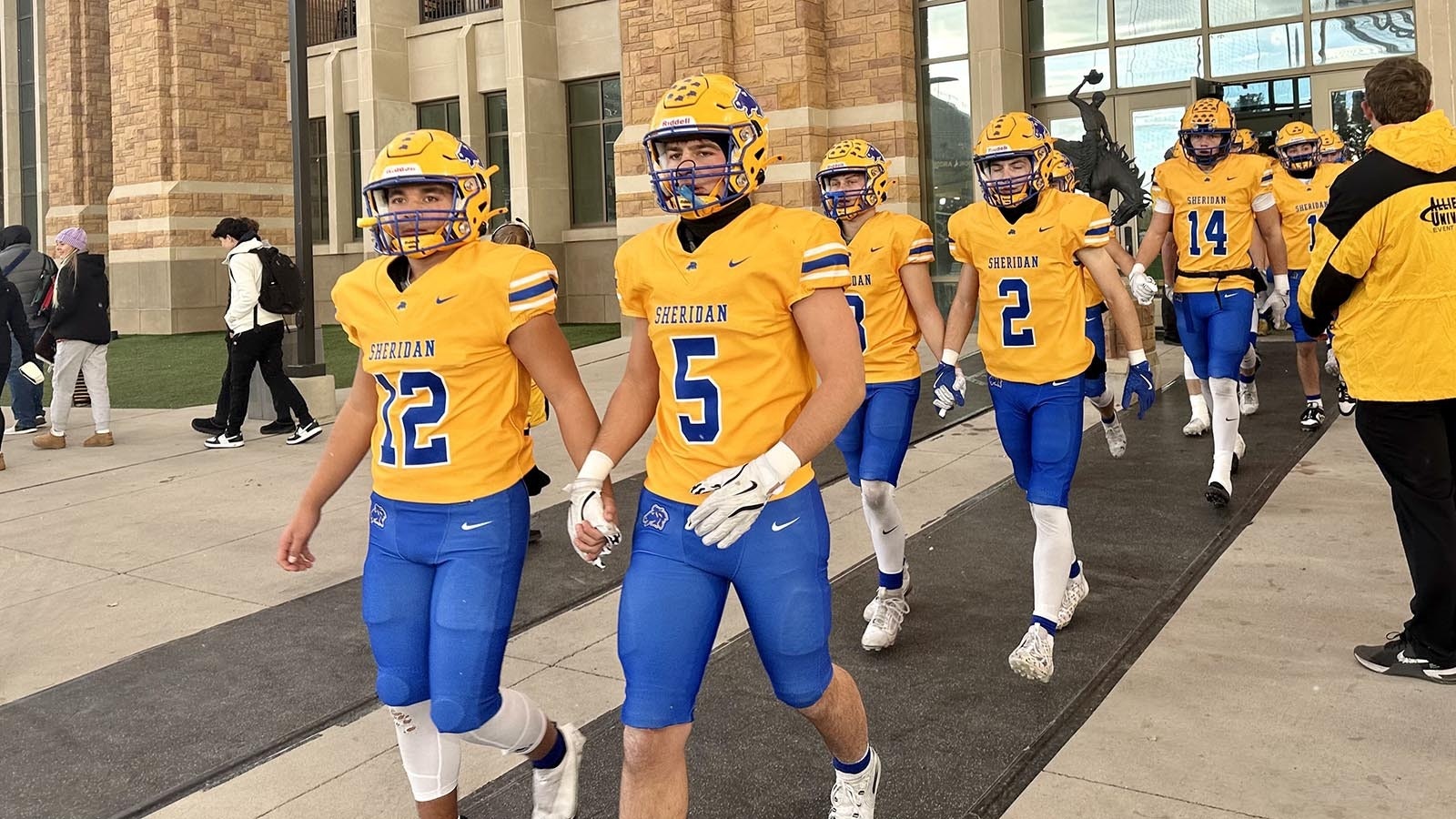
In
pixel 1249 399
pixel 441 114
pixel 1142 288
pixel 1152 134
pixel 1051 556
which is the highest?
pixel 441 114

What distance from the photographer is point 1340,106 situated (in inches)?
594

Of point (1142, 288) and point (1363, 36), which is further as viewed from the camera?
point (1363, 36)

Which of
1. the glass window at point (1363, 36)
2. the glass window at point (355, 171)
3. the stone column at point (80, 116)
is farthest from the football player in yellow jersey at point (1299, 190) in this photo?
the stone column at point (80, 116)

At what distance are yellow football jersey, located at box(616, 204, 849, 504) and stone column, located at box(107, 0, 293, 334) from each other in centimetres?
2243

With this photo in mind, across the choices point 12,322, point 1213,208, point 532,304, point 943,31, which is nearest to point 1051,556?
point 532,304

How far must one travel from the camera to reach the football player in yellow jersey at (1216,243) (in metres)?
7.25

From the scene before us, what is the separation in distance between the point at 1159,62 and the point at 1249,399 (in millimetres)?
7642

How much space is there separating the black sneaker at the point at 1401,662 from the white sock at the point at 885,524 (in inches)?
72.9

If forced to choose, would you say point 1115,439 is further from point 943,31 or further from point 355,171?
point 355,171

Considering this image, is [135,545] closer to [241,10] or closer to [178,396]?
[178,396]

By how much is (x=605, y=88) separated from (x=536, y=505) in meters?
15.1

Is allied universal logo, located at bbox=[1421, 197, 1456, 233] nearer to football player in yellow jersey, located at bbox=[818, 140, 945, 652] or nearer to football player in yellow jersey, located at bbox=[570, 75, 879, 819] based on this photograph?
football player in yellow jersey, located at bbox=[818, 140, 945, 652]

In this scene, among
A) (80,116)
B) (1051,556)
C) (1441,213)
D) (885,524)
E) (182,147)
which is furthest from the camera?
(80,116)

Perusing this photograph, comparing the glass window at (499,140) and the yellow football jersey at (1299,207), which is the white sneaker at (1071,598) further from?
the glass window at (499,140)
